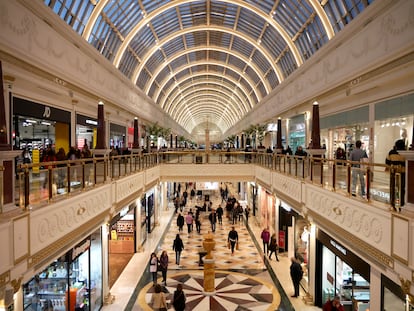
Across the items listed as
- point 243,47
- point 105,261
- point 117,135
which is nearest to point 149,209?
point 117,135

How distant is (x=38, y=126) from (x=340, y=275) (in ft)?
40.9

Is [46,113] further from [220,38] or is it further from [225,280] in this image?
[220,38]

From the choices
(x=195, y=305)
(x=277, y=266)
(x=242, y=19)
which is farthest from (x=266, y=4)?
(x=195, y=305)

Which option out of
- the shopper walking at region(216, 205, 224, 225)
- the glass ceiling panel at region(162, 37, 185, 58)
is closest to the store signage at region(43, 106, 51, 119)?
the shopper walking at region(216, 205, 224, 225)

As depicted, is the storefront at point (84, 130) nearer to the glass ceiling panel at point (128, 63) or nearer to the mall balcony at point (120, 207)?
the glass ceiling panel at point (128, 63)

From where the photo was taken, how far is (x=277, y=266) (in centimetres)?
1419

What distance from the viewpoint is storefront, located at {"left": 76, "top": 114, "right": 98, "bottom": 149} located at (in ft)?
54.9

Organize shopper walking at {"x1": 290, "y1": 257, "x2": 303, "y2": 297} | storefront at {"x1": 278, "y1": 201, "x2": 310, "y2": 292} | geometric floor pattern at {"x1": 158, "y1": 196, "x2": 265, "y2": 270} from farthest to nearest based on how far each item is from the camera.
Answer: geometric floor pattern at {"x1": 158, "y1": 196, "x2": 265, "y2": 270} → storefront at {"x1": 278, "y1": 201, "x2": 310, "y2": 292} → shopper walking at {"x1": 290, "y1": 257, "x2": 303, "y2": 297}

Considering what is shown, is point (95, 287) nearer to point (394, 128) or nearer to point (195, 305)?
point (195, 305)

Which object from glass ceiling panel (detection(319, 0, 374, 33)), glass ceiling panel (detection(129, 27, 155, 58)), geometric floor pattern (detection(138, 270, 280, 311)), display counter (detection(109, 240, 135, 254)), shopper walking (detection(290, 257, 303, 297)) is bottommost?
geometric floor pattern (detection(138, 270, 280, 311))

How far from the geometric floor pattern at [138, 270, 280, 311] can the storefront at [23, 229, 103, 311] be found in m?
1.68

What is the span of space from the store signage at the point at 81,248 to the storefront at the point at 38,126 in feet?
13.7

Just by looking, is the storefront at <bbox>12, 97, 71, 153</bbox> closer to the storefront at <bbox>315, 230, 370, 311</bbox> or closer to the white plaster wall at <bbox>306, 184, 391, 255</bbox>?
the white plaster wall at <bbox>306, 184, 391, 255</bbox>

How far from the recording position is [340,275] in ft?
29.9
